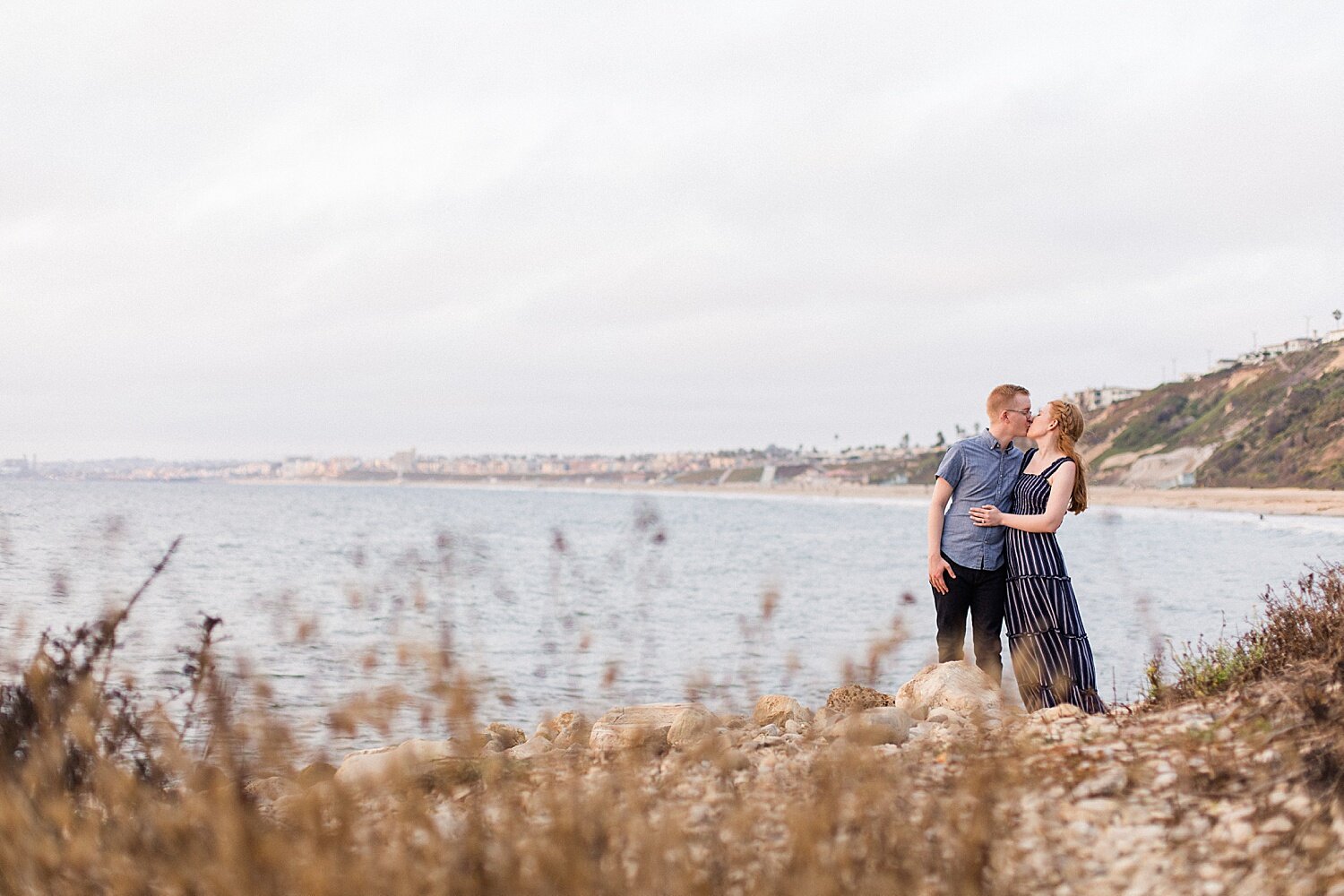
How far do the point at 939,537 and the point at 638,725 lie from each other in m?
2.27

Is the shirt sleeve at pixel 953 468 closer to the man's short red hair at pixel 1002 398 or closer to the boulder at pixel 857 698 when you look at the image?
the man's short red hair at pixel 1002 398

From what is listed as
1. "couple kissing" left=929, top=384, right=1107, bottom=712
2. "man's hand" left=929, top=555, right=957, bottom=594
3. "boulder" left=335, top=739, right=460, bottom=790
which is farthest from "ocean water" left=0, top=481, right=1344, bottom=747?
"man's hand" left=929, top=555, right=957, bottom=594

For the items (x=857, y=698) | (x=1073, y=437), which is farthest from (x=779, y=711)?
(x=1073, y=437)

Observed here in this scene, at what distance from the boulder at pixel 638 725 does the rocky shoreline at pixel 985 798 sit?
800 mm

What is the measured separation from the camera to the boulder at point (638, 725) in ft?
19.3

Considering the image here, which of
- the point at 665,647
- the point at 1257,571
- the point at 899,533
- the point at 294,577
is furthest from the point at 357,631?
the point at 899,533

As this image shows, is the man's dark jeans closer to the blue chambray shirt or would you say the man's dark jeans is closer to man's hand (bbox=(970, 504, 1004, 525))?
the blue chambray shirt

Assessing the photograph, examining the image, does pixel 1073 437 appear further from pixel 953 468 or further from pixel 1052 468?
pixel 953 468

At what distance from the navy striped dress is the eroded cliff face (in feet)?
212

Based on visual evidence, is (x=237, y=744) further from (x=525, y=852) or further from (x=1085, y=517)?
(x=1085, y=517)

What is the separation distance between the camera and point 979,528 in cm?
671

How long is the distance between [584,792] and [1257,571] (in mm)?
25074

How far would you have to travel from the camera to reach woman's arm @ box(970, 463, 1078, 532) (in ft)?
20.2

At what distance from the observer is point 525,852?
9.19 ft
